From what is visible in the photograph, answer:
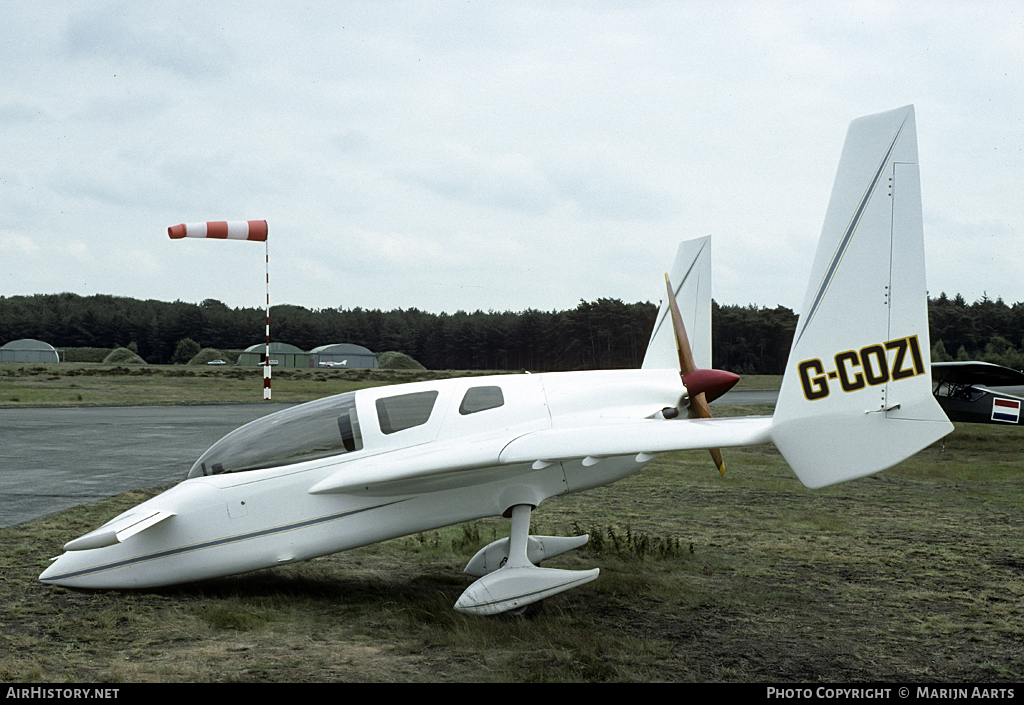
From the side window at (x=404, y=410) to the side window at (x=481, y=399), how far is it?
0.99 ft

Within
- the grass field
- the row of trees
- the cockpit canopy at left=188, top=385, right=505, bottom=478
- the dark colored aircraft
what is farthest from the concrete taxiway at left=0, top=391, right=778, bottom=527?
the row of trees

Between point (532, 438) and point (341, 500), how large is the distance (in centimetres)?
190

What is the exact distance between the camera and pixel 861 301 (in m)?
5.64

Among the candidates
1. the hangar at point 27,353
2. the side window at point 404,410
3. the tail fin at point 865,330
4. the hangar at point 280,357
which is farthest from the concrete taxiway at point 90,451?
the hangar at point 27,353

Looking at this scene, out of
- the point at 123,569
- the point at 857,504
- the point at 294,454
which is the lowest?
the point at 857,504

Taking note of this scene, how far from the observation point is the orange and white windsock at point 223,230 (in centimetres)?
1452

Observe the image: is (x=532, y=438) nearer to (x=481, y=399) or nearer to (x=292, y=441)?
(x=481, y=399)

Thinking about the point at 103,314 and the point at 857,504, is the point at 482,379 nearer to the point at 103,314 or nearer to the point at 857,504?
the point at 857,504

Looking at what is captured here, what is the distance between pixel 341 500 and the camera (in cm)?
687

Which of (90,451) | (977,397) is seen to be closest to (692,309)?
(90,451)

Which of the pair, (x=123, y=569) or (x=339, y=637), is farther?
(x=123, y=569)

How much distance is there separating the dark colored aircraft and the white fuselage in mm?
20086
